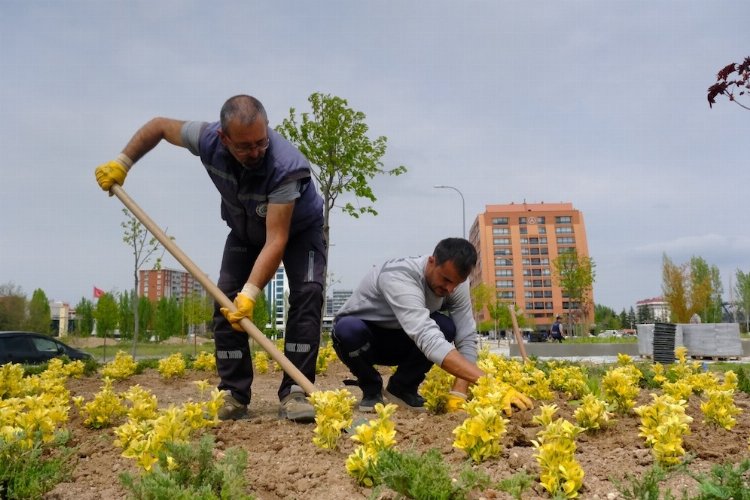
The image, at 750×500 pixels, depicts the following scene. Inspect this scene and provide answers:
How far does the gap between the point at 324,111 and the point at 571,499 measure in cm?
1220

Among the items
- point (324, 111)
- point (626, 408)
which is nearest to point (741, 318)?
point (324, 111)

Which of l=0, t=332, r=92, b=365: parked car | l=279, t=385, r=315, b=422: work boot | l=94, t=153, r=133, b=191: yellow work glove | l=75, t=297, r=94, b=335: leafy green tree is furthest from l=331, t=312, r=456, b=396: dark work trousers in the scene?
l=75, t=297, r=94, b=335: leafy green tree

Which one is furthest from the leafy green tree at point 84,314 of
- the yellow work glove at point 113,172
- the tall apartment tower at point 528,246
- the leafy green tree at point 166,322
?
the tall apartment tower at point 528,246

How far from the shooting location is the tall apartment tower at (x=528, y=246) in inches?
4326

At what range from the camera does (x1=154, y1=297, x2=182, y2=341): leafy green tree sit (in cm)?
4462

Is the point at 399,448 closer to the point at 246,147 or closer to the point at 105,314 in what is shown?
the point at 246,147

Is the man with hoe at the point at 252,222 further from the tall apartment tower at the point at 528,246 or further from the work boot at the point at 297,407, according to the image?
the tall apartment tower at the point at 528,246

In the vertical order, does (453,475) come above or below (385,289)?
below

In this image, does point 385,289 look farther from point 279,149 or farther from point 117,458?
point 117,458

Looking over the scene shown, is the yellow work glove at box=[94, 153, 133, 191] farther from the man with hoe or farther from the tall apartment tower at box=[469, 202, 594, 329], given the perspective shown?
the tall apartment tower at box=[469, 202, 594, 329]

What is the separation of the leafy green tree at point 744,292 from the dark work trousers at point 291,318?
199 ft

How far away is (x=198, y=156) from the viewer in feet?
12.3

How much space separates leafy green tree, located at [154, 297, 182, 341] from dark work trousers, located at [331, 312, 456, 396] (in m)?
42.3

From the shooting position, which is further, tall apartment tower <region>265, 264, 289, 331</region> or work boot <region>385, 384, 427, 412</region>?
tall apartment tower <region>265, 264, 289, 331</region>
